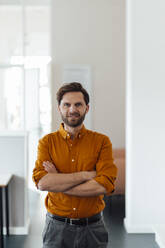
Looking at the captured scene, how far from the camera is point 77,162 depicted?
2.35 metres

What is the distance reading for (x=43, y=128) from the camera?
24.1 ft

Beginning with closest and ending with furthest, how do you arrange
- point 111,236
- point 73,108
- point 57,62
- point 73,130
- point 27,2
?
point 73,108, point 73,130, point 111,236, point 57,62, point 27,2

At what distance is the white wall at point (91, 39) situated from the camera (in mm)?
7055

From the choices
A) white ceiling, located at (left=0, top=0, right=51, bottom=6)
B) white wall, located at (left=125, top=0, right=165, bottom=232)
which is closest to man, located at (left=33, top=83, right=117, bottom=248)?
white wall, located at (left=125, top=0, right=165, bottom=232)

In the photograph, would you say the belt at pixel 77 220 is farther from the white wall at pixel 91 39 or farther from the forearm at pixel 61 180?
the white wall at pixel 91 39

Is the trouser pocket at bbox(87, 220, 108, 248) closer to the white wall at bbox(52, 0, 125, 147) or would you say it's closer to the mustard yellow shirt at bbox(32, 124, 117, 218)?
the mustard yellow shirt at bbox(32, 124, 117, 218)

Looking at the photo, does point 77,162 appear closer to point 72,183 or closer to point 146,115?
point 72,183

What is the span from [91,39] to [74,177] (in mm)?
5194

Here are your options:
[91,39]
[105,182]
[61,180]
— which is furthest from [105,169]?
[91,39]

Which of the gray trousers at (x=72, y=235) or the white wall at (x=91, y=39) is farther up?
the white wall at (x=91, y=39)

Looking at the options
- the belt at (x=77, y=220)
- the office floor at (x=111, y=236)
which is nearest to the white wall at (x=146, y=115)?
the office floor at (x=111, y=236)

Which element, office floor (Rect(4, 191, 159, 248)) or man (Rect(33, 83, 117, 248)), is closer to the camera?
man (Rect(33, 83, 117, 248))

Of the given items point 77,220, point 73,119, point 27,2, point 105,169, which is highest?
point 27,2

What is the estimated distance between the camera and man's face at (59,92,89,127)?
229 centimetres
